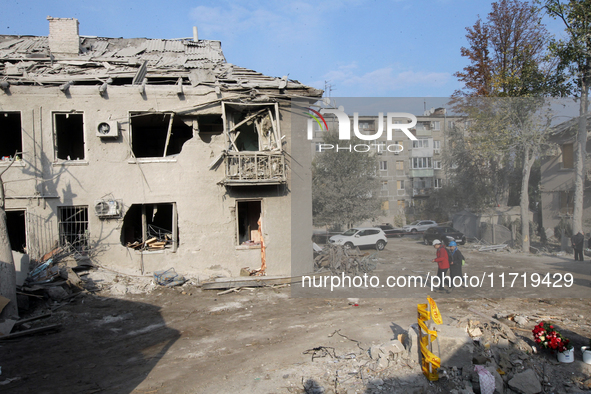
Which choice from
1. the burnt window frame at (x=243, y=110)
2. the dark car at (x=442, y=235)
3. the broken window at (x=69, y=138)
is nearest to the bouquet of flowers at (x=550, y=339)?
the dark car at (x=442, y=235)

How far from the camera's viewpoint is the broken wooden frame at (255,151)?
457 inches

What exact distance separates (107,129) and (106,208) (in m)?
2.55

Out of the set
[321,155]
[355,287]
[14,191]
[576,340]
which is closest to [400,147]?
[321,155]

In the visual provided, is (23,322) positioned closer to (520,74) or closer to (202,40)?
(202,40)

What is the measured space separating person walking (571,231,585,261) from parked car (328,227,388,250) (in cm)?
593

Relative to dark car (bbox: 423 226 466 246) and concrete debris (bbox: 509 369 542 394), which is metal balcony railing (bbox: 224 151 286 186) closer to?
dark car (bbox: 423 226 466 246)

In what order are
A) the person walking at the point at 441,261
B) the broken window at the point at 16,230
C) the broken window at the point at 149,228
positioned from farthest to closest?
the broken window at the point at 16,230 < the broken window at the point at 149,228 < the person walking at the point at 441,261

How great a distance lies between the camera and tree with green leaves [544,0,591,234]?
11500 mm

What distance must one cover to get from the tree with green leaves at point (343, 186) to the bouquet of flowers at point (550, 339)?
18.6 ft

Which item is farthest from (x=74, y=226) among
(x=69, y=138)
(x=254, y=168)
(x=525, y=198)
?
(x=525, y=198)

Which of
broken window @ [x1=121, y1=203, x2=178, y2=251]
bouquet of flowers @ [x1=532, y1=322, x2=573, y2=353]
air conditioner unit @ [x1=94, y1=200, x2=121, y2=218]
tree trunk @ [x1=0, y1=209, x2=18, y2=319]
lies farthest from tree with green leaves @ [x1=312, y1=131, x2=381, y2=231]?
tree trunk @ [x1=0, y1=209, x2=18, y2=319]

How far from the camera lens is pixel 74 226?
11.8m

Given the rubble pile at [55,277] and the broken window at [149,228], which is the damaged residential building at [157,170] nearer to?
the broken window at [149,228]

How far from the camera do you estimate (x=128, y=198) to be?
464 inches
